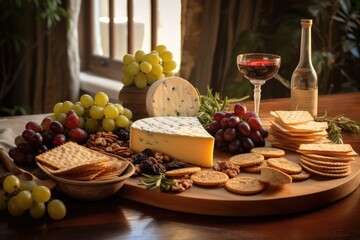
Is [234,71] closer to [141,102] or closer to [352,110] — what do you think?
[352,110]

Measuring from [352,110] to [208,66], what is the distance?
1373mm

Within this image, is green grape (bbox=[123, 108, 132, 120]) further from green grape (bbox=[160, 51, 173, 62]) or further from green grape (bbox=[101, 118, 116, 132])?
green grape (bbox=[160, 51, 173, 62])

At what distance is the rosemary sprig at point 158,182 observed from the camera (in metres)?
1.39

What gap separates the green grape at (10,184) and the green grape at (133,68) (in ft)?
2.55

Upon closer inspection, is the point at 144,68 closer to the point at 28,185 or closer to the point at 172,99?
the point at 172,99

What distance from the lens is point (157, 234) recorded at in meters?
1.25

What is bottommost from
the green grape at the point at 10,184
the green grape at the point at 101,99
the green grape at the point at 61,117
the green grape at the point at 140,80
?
the green grape at the point at 10,184

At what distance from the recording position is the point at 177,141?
1630mm

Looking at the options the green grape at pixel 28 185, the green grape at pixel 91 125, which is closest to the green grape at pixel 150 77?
the green grape at pixel 91 125

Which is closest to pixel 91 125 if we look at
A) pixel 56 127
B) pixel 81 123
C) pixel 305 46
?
pixel 81 123

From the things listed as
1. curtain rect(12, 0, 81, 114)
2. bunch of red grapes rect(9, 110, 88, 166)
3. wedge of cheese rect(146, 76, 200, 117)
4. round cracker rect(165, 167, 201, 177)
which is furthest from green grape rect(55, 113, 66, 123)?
curtain rect(12, 0, 81, 114)

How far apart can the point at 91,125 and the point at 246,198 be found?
633 mm

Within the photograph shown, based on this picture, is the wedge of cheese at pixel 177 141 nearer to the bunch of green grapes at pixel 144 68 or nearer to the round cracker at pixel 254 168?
the round cracker at pixel 254 168

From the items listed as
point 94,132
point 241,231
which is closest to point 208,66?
point 94,132
